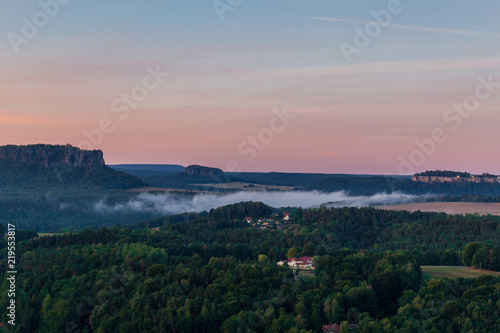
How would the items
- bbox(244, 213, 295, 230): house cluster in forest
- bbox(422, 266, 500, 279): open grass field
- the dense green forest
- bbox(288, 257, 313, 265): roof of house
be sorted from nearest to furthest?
the dense green forest, bbox(422, 266, 500, 279): open grass field, bbox(288, 257, 313, 265): roof of house, bbox(244, 213, 295, 230): house cluster in forest

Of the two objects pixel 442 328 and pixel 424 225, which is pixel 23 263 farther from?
pixel 424 225

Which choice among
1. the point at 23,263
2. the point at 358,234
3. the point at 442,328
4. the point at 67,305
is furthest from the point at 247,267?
the point at 358,234

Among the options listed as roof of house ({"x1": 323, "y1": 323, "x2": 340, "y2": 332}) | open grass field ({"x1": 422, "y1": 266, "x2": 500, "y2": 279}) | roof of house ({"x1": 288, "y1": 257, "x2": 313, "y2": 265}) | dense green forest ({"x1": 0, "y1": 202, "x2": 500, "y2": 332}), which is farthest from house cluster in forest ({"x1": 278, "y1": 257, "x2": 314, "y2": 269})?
roof of house ({"x1": 323, "y1": 323, "x2": 340, "y2": 332})

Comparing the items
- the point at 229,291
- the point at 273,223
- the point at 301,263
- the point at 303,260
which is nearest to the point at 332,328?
the point at 229,291

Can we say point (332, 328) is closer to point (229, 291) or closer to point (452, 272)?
point (229, 291)

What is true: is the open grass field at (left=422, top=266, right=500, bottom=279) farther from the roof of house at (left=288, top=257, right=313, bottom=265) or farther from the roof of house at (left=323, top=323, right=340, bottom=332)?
the roof of house at (left=323, top=323, right=340, bottom=332)

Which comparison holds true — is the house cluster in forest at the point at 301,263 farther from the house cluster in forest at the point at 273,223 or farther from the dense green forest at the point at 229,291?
the house cluster in forest at the point at 273,223

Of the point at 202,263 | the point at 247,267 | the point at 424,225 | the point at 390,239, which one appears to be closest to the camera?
the point at 247,267
